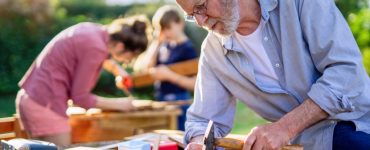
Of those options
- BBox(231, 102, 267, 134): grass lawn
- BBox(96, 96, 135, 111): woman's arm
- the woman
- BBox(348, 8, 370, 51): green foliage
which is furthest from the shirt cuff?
BBox(348, 8, 370, 51): green foliage

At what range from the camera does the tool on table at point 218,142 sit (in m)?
2.24

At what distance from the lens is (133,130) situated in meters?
4.56

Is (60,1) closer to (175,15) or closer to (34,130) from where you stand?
(175,15)

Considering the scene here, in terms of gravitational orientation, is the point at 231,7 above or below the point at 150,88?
above

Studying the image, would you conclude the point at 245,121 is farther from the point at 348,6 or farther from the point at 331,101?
the point at 331,101

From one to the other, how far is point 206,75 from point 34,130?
1.83 meters

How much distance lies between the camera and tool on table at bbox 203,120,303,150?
7.36ft

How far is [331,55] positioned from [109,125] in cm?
239

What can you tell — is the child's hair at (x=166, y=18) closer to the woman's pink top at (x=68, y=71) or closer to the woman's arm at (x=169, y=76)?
the woman's arm at (x=169, y=76)

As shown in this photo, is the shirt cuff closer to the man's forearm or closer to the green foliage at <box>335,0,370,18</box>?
the man's forearm

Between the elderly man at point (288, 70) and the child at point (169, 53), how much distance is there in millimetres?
3163

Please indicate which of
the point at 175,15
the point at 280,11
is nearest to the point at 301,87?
the point at 280,11

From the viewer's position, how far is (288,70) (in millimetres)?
2525

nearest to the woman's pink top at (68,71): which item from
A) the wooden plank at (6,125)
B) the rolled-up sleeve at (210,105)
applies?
the wooden plank at (6,125)
